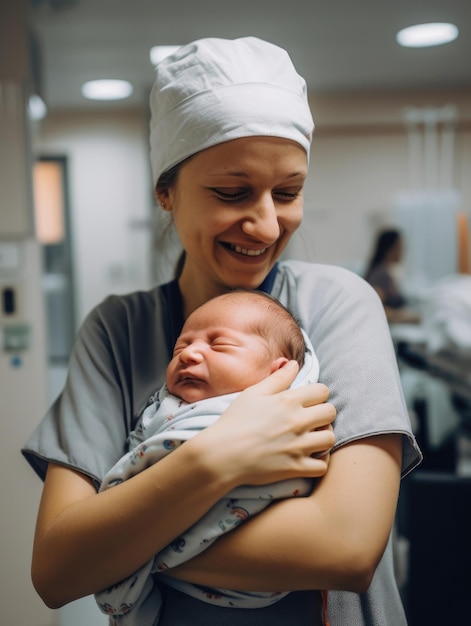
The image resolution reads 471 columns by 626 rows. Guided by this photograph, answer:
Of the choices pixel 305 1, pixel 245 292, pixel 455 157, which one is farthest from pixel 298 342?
pixel 455 157

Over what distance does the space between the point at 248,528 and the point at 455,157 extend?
4.50 metres

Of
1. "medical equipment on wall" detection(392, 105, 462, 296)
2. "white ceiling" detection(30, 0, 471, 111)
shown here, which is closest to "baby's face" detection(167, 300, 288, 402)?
"white ceiling" detection(30, 0, 471, 111)

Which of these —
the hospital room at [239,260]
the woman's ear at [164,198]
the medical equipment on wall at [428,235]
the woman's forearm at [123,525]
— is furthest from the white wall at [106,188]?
the woman's forearm at [123,525]

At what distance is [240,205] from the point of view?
30.1 inches

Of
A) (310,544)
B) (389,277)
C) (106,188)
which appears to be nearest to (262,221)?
(310,544)

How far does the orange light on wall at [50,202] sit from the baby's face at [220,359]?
4183 mm

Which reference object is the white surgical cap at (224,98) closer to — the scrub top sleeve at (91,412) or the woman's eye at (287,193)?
the woman's eye at (287,193)

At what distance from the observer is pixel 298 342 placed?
785 millimetres

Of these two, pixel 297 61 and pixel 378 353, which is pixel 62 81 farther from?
pixel 378 353

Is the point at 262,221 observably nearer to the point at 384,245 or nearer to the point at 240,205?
the point at 240,205

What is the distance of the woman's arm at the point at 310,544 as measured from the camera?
624 millimetres

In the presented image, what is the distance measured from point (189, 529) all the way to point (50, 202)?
15.2ft

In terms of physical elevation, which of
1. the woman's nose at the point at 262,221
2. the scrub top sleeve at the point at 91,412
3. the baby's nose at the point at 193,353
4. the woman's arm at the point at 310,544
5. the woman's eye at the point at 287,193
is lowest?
the woman's arm at the point at 310,544

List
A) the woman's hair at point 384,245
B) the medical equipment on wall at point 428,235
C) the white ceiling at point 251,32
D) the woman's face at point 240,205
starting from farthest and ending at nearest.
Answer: the woman's hair at point 384,245
the medical equipment on wall at point 428,235
the white ceiling at point 251,32
the woman's face at point 240,205
